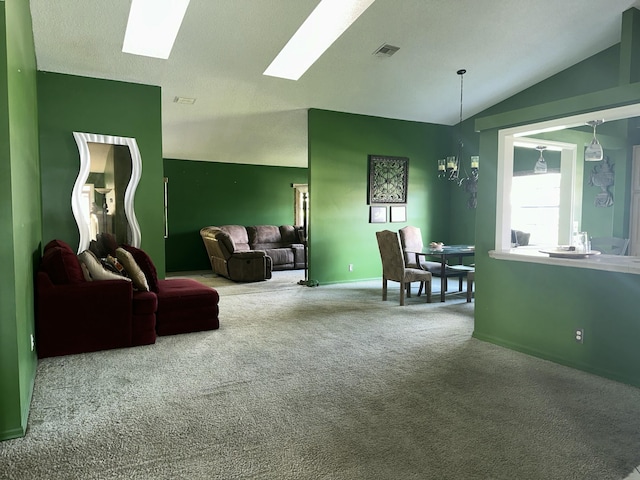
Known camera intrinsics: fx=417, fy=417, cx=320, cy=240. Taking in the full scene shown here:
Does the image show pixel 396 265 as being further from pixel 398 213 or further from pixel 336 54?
pixel 336 54

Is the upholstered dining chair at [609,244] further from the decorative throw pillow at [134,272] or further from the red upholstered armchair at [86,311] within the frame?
the decorative throw pillow at [134,272]

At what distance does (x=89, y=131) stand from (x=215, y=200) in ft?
13.5

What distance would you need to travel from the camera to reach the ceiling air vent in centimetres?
512

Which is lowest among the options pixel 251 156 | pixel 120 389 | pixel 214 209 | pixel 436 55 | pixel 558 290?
pixel 120 389

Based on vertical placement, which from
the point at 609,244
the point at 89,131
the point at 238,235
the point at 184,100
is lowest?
the point at 238,235

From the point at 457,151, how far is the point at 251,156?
4200 millimetres

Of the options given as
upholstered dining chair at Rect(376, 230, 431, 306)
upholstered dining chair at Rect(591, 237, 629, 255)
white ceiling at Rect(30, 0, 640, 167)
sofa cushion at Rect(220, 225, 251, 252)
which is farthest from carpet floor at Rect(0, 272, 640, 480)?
sofa cushion at Rect(220, 225, 251, 252)

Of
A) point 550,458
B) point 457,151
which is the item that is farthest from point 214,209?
point 550,458

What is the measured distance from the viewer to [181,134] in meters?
7.31

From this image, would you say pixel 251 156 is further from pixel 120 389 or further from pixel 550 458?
pixel 550 458

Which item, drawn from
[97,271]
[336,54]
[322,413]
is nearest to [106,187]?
[97,271]

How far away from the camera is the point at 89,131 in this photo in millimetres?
5086

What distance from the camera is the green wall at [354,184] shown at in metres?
6.83

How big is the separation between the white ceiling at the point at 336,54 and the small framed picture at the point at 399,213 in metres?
1.66
